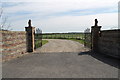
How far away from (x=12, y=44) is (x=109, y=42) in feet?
25.5

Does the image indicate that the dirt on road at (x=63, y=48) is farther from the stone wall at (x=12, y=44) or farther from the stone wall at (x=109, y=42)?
the stone wall at (x=12, y=44)

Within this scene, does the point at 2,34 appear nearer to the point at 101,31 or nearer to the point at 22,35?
the point at 22,35

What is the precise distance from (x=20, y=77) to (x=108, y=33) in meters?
9.30

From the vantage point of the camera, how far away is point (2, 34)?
1111 centimetres

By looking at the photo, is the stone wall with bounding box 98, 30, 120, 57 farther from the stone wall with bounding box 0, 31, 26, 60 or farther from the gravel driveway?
the stone wall with bounding box 0, 31, 26, 60

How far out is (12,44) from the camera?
1284 cm

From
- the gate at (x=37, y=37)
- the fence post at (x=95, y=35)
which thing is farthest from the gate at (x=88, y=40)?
the gate at (x=37, y=37)

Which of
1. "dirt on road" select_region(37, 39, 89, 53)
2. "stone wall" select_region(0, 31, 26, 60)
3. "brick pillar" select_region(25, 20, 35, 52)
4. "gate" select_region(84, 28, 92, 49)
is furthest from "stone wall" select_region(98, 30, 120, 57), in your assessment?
"stone wall" select_region(0, 31, 26, 60)

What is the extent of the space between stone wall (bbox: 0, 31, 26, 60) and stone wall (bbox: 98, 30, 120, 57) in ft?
24.0

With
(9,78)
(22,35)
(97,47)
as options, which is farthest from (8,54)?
(97,47)

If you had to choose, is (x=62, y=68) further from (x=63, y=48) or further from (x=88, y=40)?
(x=88, y=40)

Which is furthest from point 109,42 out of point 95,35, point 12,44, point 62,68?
point 12,44

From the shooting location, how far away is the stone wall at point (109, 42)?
12.4m

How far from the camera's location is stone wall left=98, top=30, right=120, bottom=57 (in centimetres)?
1236
